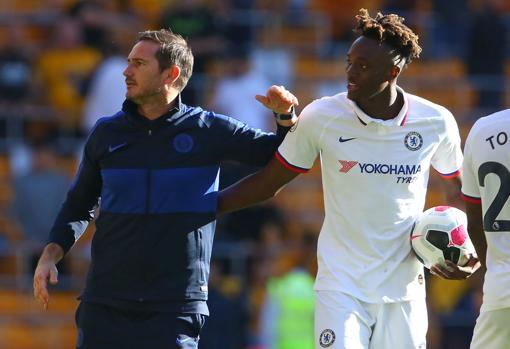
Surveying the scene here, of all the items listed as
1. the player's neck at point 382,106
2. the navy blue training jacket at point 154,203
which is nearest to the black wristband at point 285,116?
the navy blue training jacket at point 154,203

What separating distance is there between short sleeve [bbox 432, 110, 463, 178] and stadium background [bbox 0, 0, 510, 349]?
5.19 m

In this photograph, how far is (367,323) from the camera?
6941 millimetres

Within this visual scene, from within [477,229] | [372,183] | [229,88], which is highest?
[229,88]

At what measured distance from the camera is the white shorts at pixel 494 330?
6836 millimetres

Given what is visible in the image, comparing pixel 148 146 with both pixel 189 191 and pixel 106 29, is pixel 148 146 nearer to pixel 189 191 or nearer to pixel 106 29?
pixel 189 191

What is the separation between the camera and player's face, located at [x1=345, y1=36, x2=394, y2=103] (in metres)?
7.03

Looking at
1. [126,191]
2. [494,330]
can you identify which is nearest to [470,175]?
[494,330]

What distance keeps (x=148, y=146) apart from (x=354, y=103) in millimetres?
1135

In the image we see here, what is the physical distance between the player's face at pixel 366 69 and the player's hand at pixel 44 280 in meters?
1.83

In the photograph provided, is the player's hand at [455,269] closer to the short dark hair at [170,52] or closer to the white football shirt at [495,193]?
the white football shirt at [495,193]

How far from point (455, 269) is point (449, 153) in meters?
0.67

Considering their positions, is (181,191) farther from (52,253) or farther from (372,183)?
(372,183)

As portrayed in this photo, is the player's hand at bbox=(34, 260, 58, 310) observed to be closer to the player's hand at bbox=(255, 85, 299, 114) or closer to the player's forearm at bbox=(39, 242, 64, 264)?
the player's forearm at bbox=(39, 242, 64, 264)

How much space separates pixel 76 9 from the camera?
1497cm
